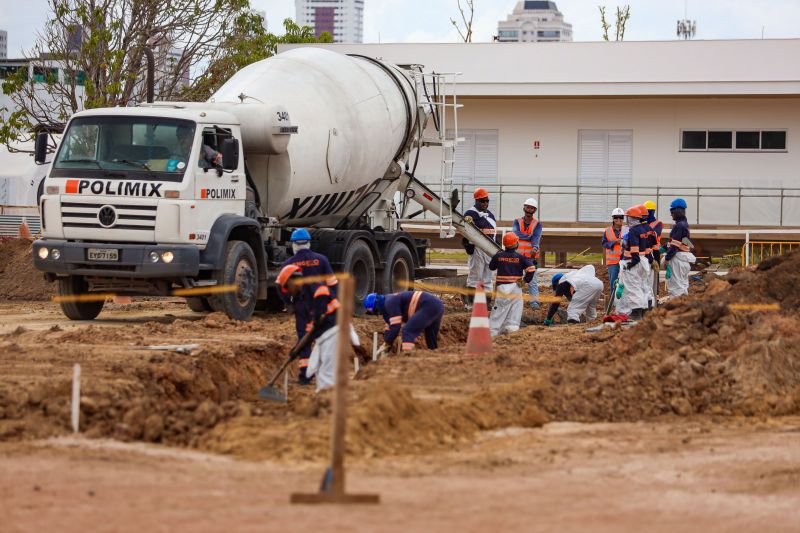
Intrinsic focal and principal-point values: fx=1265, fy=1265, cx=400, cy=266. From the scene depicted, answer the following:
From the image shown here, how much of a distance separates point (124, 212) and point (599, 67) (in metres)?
19.6

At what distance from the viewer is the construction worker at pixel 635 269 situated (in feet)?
60.8

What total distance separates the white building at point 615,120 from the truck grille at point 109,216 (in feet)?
53.6

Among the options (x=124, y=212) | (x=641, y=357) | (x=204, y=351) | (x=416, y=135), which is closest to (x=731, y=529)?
(x=641, y=357)

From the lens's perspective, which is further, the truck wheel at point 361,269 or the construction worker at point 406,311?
the truck wheel at point 361,269

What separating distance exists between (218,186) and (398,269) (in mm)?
5245

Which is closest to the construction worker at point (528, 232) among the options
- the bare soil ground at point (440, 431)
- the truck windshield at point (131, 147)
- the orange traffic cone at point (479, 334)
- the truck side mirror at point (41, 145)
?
the bare soil ground at point (440, 431)

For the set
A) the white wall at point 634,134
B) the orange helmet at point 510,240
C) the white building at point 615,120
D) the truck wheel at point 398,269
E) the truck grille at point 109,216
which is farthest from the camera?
the white wall at point 634,134

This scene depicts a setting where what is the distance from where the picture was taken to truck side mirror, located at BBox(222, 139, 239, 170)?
53.1 feet

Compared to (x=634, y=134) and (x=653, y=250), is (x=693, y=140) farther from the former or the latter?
(x=653, y=250)

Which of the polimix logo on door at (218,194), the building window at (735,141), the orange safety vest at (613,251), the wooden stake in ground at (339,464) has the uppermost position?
the building window at (735,141)

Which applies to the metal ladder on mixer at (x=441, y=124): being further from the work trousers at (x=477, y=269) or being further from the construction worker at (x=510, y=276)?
the construction worker at (x=510, y=276)

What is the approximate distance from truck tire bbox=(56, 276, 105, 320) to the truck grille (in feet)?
3.75

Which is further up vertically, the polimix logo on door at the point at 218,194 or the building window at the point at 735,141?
the building window at the point at 735,141

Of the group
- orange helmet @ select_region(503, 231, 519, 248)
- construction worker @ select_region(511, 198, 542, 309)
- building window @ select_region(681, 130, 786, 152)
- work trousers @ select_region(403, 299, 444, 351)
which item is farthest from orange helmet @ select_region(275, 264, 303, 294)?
building window @ select_region(681, 130, 786, 152)
